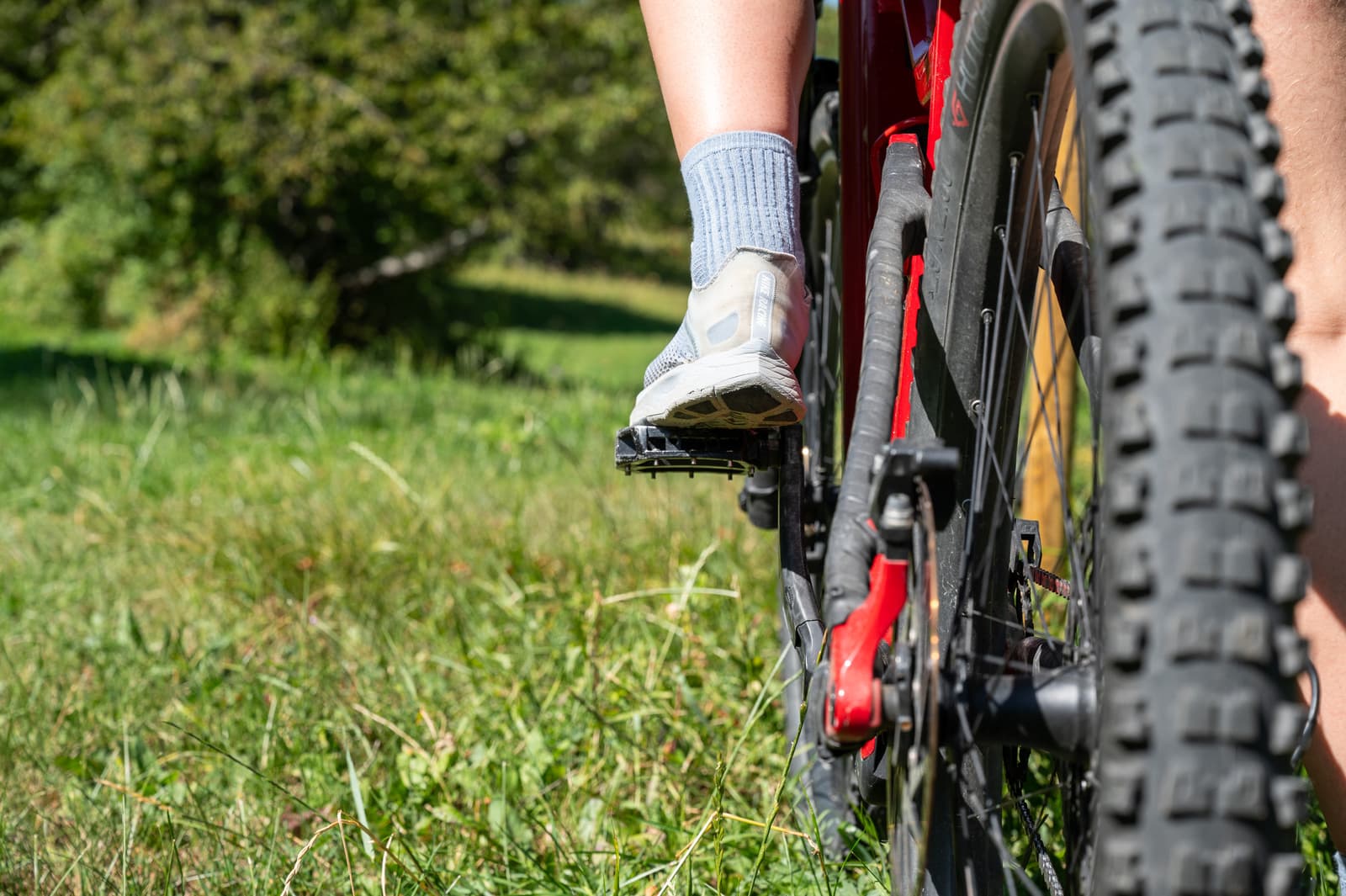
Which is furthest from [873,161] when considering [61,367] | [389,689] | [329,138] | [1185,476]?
[329,138]

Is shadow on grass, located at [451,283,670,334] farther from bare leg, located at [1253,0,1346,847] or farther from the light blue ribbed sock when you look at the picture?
bare leg, located at [1253,0,1346,847]

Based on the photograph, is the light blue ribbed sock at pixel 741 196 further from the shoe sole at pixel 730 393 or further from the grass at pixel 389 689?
the grass at pixel 389 689

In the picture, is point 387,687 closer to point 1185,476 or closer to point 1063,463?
point 1063,463

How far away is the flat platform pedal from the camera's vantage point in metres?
1.35

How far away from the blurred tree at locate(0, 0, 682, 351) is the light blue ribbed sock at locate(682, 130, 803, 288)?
7.94 m

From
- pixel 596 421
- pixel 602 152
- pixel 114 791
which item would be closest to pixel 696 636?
pixel 114 791

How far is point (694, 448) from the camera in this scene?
1.35 meters

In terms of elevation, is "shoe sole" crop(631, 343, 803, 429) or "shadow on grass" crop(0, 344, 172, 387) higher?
"shoe sole" crop(631, 343, 803, 429)

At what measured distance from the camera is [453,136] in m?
9.06

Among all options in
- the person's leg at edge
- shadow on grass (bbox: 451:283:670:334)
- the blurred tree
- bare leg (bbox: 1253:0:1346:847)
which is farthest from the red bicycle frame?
shadow on grass (bbox: 451:283:670:334)

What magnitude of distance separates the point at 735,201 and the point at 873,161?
212 millimetres

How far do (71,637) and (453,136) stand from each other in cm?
733

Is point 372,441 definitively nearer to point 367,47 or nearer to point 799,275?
point 799,275

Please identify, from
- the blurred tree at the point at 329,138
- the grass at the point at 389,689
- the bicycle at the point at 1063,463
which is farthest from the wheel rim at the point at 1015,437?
the blurred tree at the point at 329,138
